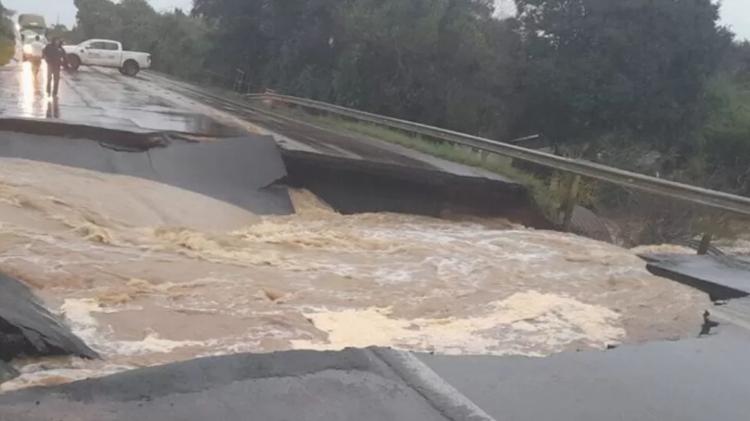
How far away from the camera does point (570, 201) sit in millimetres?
13031

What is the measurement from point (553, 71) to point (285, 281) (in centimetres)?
2513

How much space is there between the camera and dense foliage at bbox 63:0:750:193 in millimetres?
30750

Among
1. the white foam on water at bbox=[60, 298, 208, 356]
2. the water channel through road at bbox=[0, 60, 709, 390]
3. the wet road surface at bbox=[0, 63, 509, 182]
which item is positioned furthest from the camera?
the wet road surface at bbox=[0, 63, 509, 182]

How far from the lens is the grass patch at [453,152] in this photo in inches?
545

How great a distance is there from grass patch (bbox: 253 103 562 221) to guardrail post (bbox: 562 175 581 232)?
0.94 feet

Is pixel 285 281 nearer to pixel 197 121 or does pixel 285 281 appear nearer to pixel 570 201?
pixel 570 201

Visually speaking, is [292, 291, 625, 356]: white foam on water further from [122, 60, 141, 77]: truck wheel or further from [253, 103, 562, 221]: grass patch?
[122, 60, 141, 77]: truck wheel

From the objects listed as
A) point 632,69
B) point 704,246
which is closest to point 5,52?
point 632,69

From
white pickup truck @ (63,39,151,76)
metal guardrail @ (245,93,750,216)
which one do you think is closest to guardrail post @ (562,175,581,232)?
metal guardrail @ (245,93,750,216)

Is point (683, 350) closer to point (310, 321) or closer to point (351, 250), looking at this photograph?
point (310, 321)

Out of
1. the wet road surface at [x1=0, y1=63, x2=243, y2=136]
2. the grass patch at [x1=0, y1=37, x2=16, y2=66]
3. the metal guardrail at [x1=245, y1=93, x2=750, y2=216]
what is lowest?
the grass patch at [x1=0, y1=37, x2=16, y2=66]

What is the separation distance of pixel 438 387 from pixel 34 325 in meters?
2.71

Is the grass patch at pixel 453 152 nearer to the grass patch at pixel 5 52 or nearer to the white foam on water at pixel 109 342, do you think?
the white foam on water at pixel 109 342

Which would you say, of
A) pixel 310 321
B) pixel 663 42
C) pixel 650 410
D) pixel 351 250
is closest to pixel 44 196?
pixel 351 250
